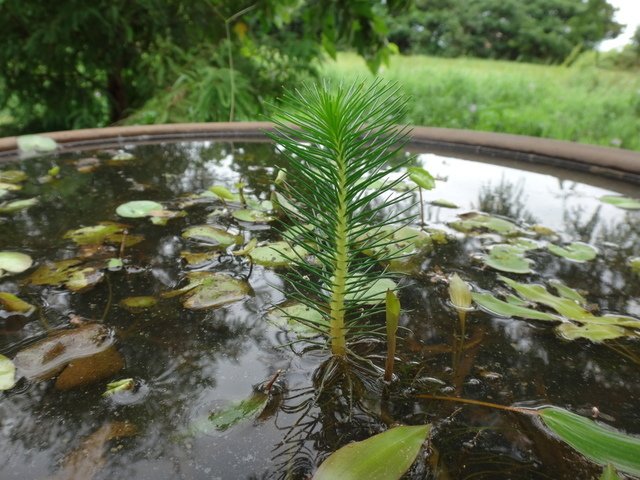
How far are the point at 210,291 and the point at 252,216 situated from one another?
30 cm

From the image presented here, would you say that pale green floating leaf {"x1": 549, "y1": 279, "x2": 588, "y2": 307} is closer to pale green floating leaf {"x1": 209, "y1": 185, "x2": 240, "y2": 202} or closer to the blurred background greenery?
pale green floating leaf {"x1": 209, "y1": 185, "x2": 240, "y2": 202}

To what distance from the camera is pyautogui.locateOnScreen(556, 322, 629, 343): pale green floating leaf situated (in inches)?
20.9

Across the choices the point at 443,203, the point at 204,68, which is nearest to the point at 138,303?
the point at 443,203

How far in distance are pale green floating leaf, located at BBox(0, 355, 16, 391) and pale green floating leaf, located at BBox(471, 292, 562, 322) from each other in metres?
0.56

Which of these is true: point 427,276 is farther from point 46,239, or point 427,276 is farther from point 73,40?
point 73,40

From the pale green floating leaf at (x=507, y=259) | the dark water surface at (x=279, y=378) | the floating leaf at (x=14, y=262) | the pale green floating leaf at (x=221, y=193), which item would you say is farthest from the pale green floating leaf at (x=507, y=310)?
the floating leaf at (x=14, y=262)

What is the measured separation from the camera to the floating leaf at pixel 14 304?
1.87 feet

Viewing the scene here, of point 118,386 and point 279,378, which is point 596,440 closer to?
point 279,378

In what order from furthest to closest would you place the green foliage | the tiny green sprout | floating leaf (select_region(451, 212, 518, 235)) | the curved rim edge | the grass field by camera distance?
1. the green foliage
2. the grass field
3. the curved rim edge
4. floating leaf (select_region(451, 212, 518, 235))
5. the tiny green sprout

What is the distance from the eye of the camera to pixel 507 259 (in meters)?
0.73

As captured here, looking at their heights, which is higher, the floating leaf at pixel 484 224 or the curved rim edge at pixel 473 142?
the curved rim edge at pixel 473 142

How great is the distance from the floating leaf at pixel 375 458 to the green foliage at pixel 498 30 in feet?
55.9

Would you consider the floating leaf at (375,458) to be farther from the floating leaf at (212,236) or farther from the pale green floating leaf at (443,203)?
the pale green floating leaf at (443,203)

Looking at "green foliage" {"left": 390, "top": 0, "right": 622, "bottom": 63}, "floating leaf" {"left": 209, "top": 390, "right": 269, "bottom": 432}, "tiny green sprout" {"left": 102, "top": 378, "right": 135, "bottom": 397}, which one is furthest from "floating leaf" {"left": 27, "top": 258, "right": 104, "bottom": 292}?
"green foliage" {"left": 390, "top": 0, "right": 622, "bottom": 63}
